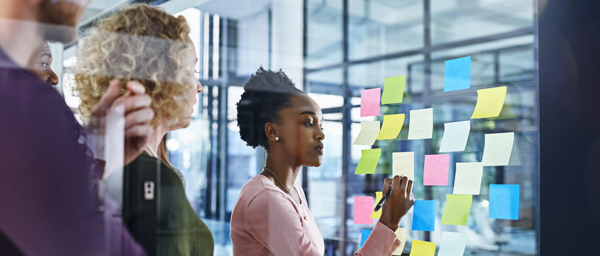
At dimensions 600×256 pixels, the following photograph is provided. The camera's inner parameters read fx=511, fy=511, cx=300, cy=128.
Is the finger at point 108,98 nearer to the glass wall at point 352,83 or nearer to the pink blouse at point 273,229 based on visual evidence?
the glass wall at point 352,83

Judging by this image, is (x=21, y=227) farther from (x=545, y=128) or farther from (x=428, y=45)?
(x=428, y=45)

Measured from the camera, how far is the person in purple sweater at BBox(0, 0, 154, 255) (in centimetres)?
89

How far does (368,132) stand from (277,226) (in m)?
0.78

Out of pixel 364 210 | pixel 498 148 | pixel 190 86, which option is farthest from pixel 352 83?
pixel 190 86

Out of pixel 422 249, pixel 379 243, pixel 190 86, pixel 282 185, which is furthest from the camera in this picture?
pixel 422 249

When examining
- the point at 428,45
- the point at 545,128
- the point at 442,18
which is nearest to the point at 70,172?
the point at 545,128

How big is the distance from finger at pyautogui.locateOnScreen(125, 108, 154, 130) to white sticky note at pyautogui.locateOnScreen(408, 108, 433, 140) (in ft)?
3.54

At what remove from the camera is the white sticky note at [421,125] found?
1.89 meters

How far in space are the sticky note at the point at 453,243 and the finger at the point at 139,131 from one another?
1.20m

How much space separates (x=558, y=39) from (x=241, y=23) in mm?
2110

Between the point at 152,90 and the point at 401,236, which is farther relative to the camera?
the point at 401,236

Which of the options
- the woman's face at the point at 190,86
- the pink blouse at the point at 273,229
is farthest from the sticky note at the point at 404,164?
the woman's face at the point at 190,86

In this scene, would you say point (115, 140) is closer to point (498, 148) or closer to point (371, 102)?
point (498, 148)

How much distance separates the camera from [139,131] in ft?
3.63
